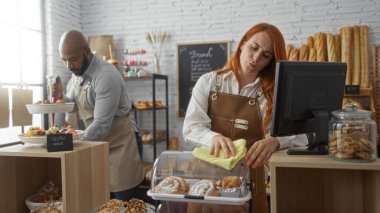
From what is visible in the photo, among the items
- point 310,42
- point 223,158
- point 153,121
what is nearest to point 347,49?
point 310,42

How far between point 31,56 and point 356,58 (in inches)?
148

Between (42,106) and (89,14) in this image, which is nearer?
(42,106)

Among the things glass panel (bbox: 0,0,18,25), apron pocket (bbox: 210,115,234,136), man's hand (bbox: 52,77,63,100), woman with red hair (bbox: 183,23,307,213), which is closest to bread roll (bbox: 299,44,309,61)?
woman with red hair (bbox: 183,23,307,213)

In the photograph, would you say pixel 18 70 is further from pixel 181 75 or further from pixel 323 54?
pixel 323 54

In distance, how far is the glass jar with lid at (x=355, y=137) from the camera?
1.16 m

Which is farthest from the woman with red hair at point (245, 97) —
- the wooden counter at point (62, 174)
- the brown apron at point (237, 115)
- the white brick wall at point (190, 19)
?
the white brick wall at point (190, 19)

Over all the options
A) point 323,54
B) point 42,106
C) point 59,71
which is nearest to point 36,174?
point 42,106

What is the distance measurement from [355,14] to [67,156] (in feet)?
12.7

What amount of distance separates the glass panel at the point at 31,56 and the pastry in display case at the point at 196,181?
3.33 metres

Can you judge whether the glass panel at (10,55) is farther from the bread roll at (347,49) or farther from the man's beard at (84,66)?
the bread roll at (347,49)

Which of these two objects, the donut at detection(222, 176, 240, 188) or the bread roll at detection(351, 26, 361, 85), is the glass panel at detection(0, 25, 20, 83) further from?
the bread roll at detection(351, 26, 361, 85)

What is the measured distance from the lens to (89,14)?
5164 mm

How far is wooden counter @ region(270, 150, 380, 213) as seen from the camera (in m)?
1.29

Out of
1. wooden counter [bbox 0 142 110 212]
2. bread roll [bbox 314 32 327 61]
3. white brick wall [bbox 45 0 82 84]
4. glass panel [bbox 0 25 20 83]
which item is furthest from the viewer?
white brick wall [bbox 45 0 82 84]
